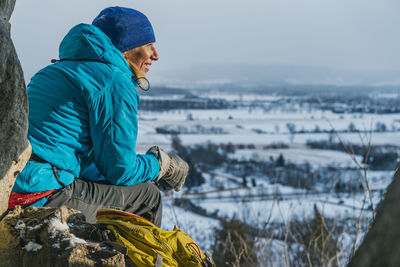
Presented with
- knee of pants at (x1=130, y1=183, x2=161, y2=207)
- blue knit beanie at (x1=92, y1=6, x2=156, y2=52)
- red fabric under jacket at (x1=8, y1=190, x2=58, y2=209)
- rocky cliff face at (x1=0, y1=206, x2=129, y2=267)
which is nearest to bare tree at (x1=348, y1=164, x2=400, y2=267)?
rocky cliff face at (x1=0, y1=206, x2=129, y2=267)

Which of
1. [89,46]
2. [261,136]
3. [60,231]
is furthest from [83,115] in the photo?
[261,136]

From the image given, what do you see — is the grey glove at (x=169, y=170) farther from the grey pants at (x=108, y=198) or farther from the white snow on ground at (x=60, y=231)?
the white snow on ground at (x=60, y=231)

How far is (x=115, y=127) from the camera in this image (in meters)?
2.13

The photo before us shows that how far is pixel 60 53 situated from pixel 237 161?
1807 inches

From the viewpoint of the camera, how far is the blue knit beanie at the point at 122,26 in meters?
2.49

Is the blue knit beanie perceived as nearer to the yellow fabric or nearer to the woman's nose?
the woman's nose

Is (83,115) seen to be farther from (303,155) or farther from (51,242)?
(303,155)

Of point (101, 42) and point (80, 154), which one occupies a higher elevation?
point (101, 42)

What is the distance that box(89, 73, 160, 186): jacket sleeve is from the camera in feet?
6.96

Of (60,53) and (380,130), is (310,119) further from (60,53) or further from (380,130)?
(60,53)

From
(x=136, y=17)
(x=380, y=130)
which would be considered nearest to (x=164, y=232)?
(x=136, y=17)

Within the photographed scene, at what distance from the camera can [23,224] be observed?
76.2 inches

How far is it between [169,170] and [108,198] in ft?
1.43

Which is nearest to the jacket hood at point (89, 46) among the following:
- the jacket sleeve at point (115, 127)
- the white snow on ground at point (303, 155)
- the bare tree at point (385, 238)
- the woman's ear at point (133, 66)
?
the jacket sleeve at point (115, 127)
